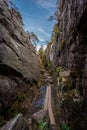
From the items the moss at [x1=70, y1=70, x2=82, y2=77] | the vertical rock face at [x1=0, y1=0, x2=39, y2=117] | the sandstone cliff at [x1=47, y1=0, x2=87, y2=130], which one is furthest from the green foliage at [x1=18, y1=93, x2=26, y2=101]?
the moss at [x1=70, y1=70, x2=82, y2=77]

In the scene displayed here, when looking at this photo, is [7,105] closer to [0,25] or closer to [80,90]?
[80,90]

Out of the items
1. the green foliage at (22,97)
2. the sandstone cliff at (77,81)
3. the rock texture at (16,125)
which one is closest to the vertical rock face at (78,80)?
the sandstone cliff at (77,81)

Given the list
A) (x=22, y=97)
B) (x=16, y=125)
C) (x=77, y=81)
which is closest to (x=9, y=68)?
(x=22, y=97)

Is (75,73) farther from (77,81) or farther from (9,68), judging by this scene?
(9,68)

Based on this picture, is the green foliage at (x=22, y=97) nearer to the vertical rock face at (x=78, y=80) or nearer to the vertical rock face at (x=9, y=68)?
the vertical rock face at (x=9, y=68)

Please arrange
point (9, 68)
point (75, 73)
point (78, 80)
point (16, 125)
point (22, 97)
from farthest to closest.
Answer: point (22, 97)
point (9, 68)
point (75, 73)
point (78, 80)
point (16, 125)

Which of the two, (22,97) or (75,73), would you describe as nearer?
(75,73)

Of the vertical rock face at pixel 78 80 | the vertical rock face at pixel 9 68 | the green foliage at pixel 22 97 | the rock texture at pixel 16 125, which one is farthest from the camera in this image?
the green foliage at pixel 22 97

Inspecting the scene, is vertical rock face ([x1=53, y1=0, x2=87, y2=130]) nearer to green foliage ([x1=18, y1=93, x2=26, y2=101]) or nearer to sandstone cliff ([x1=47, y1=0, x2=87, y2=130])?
sandstone cliff ([x1=47, y1=0, x2=87, y2=130])

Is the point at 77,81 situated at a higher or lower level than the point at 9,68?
lower

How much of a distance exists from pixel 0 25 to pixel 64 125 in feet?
25.2

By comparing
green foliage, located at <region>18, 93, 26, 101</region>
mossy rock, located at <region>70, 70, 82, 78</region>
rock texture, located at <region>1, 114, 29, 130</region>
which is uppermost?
mossy rock, located at <region>70, 70, 82, 78</region>

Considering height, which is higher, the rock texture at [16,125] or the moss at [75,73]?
the moss at [75,73]

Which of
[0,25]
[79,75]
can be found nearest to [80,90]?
[79,75]
